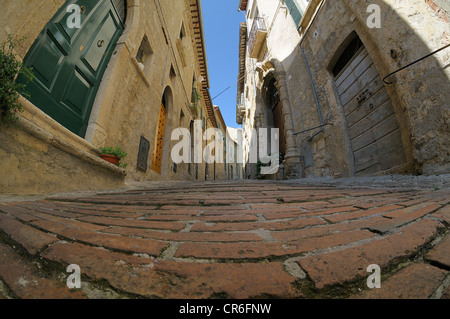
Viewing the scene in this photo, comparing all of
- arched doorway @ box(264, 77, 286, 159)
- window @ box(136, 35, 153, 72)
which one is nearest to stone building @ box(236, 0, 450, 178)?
arched doorway @ box(264, 77, 286, 159)

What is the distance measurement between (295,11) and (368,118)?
501 cm

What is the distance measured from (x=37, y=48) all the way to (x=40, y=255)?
3491mm

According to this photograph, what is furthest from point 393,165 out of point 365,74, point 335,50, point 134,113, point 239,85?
point 239,85

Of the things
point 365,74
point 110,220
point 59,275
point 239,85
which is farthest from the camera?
point 239,85

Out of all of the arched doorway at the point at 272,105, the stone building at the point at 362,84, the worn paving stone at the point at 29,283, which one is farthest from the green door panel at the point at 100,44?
the arched doorway at the point at 272,105

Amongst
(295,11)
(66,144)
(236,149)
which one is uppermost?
(236,149)

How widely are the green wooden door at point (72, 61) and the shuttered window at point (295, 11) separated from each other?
562cm

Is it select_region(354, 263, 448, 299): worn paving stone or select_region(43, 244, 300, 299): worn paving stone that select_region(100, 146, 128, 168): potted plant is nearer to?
select_region(43, 244, 300, 299): worn paving stone

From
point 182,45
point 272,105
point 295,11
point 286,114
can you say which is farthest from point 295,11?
point 182,45

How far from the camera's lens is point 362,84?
4.38 meters

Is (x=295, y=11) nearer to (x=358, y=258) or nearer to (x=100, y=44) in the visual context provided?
(x=100, y=44)

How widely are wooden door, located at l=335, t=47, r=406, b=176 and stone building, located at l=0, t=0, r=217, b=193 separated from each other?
16.1ft
